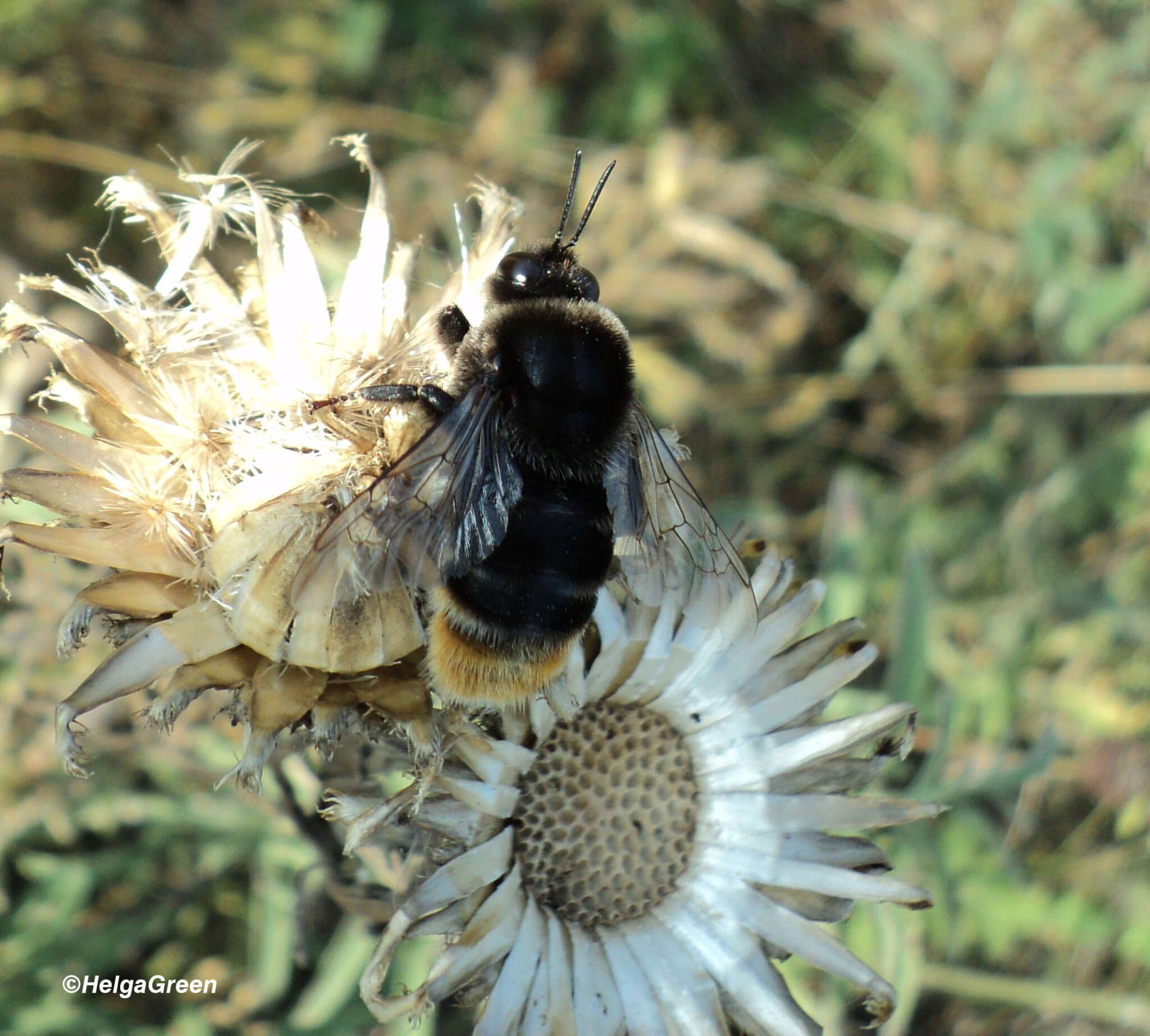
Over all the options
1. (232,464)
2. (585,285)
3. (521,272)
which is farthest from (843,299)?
(232,464)

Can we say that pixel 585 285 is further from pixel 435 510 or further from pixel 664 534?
pixel 435 510

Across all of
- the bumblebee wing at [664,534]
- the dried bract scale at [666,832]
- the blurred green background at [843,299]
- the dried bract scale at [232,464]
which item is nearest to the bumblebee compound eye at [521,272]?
the dried bract scale at [232,464]

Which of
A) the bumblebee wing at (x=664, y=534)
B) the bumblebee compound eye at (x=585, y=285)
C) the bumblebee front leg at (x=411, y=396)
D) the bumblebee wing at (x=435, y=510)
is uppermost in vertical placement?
the bumblebee compound eye at (x=585, y=285)

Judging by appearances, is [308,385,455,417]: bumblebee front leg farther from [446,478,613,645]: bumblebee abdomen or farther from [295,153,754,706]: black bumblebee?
[446,478,613,645]: bumblebee abdomen

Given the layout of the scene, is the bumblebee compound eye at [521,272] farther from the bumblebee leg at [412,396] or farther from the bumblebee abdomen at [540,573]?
the bumblebee abdomen at [540,573]

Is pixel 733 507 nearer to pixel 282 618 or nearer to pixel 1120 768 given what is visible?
pixel 1120 768

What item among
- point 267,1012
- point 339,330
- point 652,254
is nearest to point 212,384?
point 339,330

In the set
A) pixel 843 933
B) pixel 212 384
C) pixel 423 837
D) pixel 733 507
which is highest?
pixel 212 384
